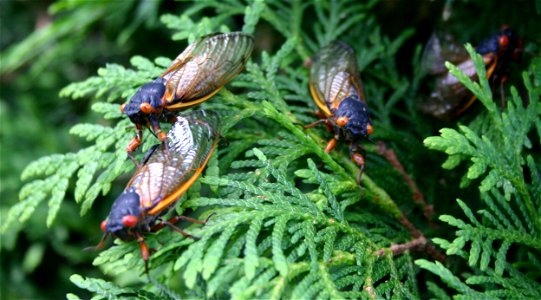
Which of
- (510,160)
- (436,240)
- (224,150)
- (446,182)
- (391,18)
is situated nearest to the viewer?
(436,240)

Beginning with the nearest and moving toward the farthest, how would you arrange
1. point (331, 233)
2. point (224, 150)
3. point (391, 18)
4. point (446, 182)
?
point (331, 233), point (224, 150), point (446, 182), point (391, 18)

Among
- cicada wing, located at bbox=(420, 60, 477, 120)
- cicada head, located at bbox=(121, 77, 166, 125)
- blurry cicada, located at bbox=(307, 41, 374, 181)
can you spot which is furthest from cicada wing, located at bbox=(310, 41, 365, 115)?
cicada head, located at bbox=(121, 77, 166, 125)

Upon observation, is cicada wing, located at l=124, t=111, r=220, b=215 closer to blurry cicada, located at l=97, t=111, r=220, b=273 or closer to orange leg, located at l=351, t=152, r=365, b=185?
blurry cicada, located at l=97, t=111, r=220, b=273

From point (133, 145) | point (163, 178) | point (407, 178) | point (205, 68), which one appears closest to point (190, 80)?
point (205, 68)

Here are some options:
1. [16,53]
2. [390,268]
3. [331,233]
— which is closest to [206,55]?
[331,233]

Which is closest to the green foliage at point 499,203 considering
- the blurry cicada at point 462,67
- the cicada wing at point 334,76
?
the blurry cicada at point 462,67

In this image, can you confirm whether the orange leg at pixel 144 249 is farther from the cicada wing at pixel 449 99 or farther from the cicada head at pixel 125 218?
the cicada wing at pixel 449 99

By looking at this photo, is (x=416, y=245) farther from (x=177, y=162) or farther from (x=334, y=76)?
(x=177, y=162)

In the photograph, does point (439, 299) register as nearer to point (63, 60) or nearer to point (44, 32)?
point (44, 32)

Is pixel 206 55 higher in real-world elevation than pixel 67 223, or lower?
higher
